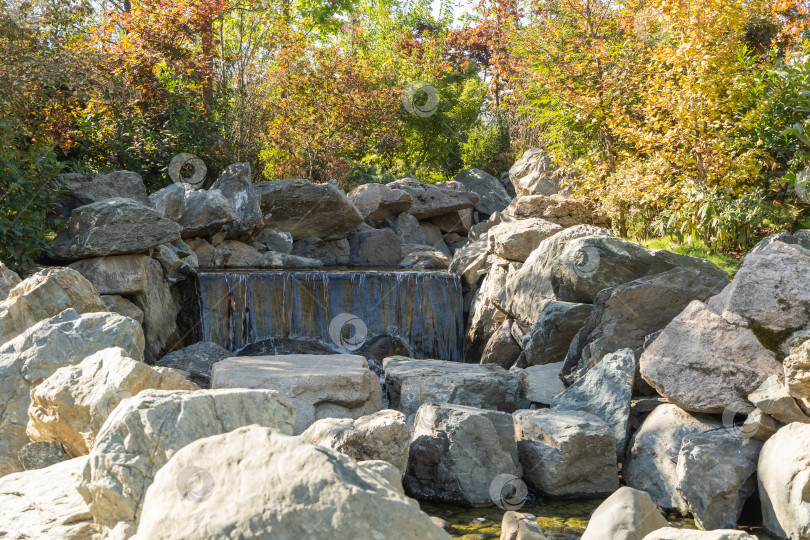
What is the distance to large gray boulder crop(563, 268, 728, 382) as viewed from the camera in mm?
6352

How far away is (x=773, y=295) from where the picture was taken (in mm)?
5062

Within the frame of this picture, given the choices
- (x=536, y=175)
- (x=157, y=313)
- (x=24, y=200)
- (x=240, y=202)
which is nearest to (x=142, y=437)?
(x=157, y=313)

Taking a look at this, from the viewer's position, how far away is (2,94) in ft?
28.7

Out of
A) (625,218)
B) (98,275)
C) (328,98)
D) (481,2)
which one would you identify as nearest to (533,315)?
(625,218)

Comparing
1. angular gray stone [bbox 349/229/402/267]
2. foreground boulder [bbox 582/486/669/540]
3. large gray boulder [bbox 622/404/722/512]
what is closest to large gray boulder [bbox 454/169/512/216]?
angular gray stone [bbox 349/229/402/267]

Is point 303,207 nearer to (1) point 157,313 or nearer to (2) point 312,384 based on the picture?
(1) point 157,313

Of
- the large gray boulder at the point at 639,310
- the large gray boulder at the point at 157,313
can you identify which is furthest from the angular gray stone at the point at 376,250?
the large gray boulder at the point at 639,310

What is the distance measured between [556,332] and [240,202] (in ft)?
23.9

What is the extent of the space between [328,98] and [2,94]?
965cm

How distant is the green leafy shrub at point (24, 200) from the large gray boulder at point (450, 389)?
4.85 metres

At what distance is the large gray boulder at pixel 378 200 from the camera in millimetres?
15188

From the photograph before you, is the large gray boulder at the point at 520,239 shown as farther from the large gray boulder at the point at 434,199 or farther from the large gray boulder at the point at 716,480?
the large gray boulder at the point at 434,199

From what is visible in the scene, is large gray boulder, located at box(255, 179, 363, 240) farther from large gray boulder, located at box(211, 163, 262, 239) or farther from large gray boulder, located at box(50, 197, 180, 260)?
large gray boulder, located at box(50, 197, 180, 260)

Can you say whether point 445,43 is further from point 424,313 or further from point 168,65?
point 424,313
